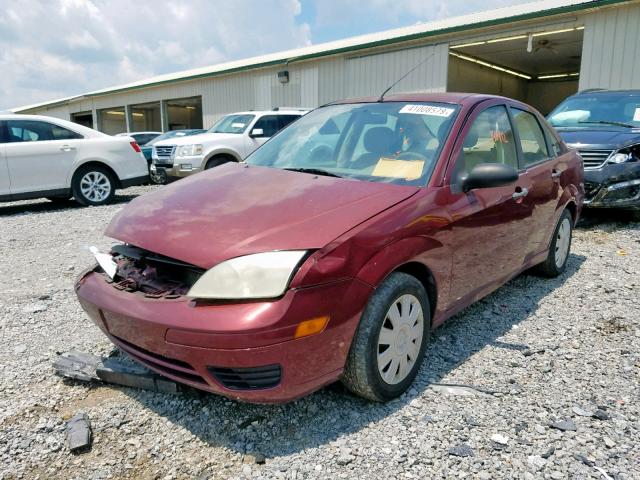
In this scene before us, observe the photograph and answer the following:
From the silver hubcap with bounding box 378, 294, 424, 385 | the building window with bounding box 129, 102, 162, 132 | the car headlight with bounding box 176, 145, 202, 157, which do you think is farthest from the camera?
the building window with bounding box 129, 102, 162, 132

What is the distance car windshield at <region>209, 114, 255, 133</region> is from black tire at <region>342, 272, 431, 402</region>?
29.6ft

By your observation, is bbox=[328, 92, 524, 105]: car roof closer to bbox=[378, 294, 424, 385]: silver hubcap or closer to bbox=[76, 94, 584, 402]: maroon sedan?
bbox=[76, 94, 584, 402]: maroon sedan

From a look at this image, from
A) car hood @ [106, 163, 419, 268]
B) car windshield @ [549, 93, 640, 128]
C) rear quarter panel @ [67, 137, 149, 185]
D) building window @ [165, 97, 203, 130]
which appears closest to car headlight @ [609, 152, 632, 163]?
car windshield @ [549, 93, 640, 128]

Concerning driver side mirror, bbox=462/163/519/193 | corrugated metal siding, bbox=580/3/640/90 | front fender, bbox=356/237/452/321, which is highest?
corrugated metal siding, bbox=580/3/640/90

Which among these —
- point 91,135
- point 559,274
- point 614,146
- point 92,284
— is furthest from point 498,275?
point 91,135

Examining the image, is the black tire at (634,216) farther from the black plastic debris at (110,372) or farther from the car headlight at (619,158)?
the black plastic debris at (110,372)

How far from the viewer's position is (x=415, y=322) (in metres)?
2.67

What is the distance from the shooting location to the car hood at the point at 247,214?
2.23 meters

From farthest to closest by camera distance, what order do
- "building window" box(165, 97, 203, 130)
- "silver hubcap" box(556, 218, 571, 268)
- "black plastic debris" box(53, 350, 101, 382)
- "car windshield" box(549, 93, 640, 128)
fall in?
"building window" box(165, 97, 203, 130) < "car windshield" box(549, 93, 640, 128) < "silver hubcap" box(556, 218, 571, 268) < "black plastic debris" box(53, 350, 101, 382)

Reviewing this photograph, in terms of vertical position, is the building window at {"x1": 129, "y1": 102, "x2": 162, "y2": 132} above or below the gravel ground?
above

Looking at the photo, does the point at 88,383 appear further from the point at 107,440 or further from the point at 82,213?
the point at 82,213

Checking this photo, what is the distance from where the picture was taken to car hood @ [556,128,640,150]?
6402 mm

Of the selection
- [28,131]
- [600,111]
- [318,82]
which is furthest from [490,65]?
[28,131]

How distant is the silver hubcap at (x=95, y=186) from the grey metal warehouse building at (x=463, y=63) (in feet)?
29.7
